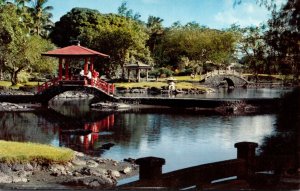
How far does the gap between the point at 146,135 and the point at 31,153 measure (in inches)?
81.4

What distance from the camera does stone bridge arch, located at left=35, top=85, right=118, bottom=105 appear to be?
1161cm

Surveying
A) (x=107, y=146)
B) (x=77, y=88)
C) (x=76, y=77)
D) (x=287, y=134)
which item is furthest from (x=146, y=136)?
(x=76, y=77)

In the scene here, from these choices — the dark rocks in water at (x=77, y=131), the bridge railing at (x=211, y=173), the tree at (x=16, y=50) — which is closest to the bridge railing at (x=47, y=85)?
the tree at (x=16, y=50)

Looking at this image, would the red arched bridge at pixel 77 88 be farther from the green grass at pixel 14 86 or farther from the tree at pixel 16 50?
the green grass at pixel 14 86

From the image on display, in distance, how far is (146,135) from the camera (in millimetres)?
8078

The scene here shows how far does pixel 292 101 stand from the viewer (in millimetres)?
7461

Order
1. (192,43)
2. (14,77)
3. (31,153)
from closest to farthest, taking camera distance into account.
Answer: (31,153) → (192,43) → (14,77)

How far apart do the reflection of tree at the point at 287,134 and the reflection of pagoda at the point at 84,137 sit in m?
2.86

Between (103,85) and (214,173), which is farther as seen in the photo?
(103,85)

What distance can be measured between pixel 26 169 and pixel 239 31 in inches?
136

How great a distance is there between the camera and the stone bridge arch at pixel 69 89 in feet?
38.1

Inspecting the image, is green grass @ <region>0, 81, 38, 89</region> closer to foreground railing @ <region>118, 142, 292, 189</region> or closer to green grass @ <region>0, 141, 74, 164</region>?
green grass @ <region>0, 141, 74, 164</region>

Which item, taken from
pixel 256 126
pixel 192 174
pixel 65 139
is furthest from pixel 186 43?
pixel 192 174

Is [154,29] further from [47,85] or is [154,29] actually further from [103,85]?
[47,85]
